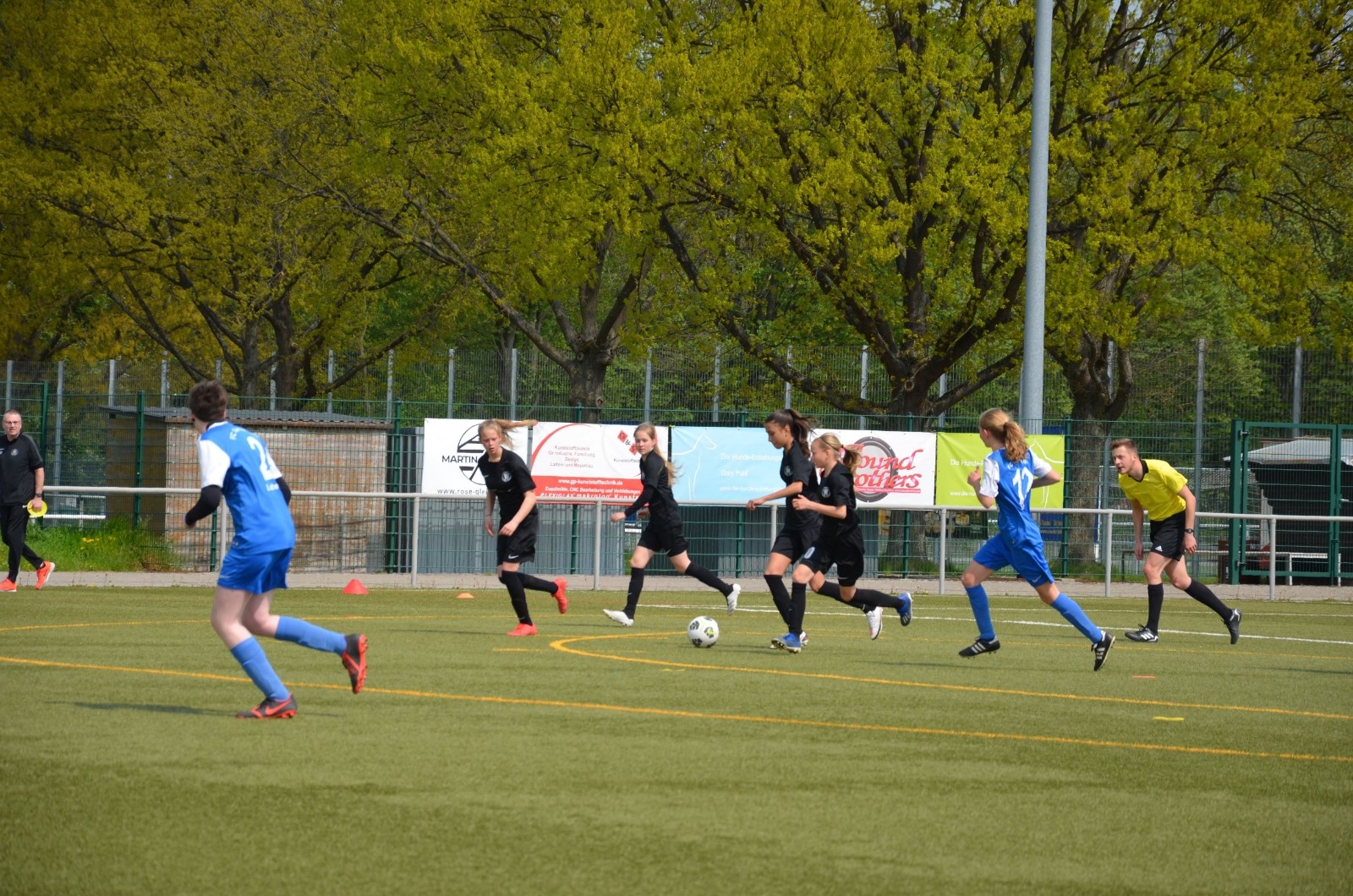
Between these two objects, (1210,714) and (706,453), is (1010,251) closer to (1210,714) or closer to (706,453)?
(706,453)

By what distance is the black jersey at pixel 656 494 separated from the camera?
15.8 m

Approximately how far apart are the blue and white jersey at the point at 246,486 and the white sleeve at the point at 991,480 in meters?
5.69

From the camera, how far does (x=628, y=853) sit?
5.75 m

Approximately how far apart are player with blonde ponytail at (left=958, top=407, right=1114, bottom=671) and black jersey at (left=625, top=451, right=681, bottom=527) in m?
3.74

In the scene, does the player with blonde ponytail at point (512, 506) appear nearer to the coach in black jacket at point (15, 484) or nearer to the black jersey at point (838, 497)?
the black jersey at point (838, 497)

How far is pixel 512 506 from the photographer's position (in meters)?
14.5

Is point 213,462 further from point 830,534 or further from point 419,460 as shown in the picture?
point 419,460

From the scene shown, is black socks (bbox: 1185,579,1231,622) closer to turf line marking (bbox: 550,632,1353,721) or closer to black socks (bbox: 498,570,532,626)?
turf line marking (bbox: 550,632,1353,721)

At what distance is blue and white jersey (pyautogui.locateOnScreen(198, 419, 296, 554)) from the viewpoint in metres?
8.54

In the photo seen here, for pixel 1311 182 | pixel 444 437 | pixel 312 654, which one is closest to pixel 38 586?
pixel 444 437

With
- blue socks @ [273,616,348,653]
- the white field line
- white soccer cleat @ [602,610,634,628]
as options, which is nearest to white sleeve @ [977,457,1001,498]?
white soccer cleat @ [602,610,634,628]

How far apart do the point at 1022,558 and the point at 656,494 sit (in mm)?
4257

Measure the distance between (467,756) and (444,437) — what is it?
1641cm

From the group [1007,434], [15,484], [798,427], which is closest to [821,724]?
[1007,434]
